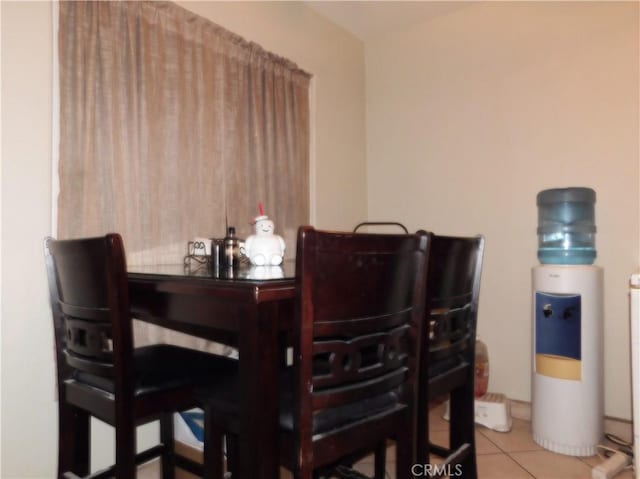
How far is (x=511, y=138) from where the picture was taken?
260 cm

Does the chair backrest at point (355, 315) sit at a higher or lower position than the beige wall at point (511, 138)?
lower

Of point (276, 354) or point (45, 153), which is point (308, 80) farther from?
point (276, 354)

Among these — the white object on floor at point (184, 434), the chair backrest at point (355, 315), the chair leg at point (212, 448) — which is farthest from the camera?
the white object on floor at point (184, 434)

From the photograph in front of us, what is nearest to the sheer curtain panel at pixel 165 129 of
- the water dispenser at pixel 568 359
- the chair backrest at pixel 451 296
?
the chair backrest at pixel 451 296

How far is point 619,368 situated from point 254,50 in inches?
101

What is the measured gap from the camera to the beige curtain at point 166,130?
1.66 m

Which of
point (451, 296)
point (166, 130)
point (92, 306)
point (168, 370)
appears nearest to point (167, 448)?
point (168, 370)

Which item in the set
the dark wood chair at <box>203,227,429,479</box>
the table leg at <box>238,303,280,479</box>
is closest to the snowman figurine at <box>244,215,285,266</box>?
the dark wood chair at <box>203,227,429,479</box>

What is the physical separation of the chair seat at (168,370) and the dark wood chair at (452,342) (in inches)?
24.2

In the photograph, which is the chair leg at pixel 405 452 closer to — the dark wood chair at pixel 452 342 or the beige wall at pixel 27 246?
the dark wood chair at pixel 452 342

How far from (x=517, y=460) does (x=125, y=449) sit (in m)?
1.71

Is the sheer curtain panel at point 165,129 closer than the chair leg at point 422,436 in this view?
No

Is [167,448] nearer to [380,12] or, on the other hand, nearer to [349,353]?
[349,353]

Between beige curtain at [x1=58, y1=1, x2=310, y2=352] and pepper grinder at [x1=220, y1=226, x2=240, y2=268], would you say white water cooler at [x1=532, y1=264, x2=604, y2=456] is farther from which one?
pepper grinder at [x1=220, y1=226, x2=240, y2=268]
